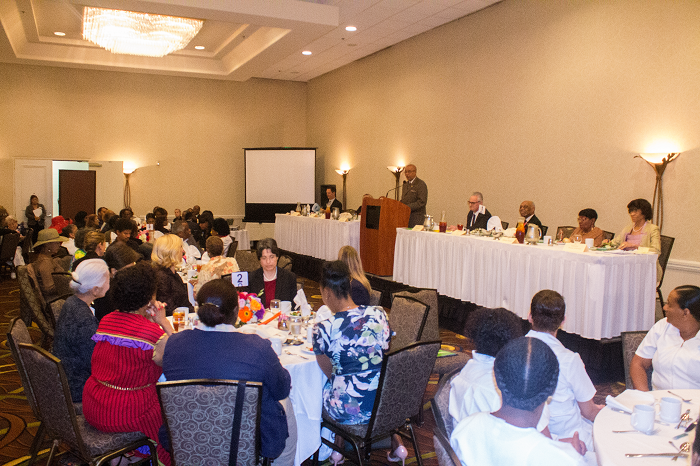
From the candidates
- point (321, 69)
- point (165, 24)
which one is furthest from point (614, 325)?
point (321, 69)

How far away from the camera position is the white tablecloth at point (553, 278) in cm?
480

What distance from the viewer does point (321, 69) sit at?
13.2 meters

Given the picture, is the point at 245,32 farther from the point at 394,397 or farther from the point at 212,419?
the point at 212,419

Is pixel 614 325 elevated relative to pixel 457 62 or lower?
lower

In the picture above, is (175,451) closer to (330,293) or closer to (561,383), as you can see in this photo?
(330,293)

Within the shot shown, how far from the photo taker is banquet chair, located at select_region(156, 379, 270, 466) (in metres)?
2.21

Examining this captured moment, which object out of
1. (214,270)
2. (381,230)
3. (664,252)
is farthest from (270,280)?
(664,252)

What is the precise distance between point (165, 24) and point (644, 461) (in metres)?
8.31

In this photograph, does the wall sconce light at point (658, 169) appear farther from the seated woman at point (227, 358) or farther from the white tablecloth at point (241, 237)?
the white tablecloth at point (241, 237)

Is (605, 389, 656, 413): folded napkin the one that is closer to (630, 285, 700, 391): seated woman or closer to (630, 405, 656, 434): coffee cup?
(630, 405, 656, 434): coffee cup

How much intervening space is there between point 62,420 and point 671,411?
2.61 meters

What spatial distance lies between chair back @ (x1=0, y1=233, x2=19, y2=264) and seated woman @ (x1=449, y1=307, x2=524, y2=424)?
8940mm

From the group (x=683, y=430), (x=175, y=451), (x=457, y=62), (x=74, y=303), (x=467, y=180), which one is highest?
(x=457, y=62)

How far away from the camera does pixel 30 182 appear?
12.0 metres
